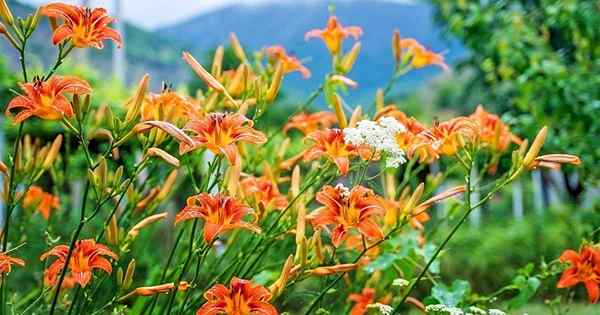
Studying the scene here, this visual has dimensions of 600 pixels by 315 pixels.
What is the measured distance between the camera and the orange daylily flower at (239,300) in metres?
1.28

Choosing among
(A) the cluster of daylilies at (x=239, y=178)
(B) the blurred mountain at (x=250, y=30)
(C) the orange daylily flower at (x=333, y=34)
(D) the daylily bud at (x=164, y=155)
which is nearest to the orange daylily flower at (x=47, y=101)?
(A) the cluster of daylilies at (x=239, y=178)

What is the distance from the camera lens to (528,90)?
3.01m

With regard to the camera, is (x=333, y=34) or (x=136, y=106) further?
(x=333, y=34)

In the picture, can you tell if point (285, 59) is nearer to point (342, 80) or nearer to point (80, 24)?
A: point (342, 80)

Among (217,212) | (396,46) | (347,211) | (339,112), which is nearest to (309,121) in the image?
(396,46)

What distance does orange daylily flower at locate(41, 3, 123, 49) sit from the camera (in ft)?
4.33

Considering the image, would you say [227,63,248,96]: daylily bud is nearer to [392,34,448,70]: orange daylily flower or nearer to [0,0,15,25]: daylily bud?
[392,34,448,70]: orange daylily flower

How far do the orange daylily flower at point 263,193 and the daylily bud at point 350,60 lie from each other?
1.23 ft

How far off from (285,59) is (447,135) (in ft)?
1.92

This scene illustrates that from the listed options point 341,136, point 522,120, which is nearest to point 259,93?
point 341,136

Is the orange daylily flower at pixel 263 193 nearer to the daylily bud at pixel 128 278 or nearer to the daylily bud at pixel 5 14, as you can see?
the daylily bud at pixel 128 278

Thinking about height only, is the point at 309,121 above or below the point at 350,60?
below

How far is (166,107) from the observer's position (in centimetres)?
158

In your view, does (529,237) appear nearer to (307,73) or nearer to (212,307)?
(307,73)
